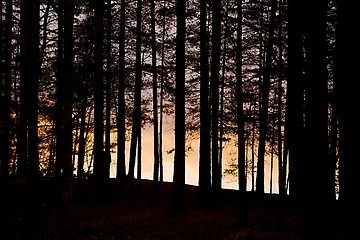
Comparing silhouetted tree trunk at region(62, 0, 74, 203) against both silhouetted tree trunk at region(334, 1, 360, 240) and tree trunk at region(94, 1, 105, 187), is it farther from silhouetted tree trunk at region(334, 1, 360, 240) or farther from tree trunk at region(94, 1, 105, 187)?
silhouetted tree trunk at region(334, 1, 360, 240)

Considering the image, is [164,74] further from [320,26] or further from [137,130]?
[320,26]

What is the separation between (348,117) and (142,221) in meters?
10.3

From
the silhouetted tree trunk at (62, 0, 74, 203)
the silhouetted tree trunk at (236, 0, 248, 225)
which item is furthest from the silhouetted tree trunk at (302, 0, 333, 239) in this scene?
the silhouetted tree trunk at (62, 0, 74, 203)

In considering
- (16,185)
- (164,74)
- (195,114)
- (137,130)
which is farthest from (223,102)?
(16,185)

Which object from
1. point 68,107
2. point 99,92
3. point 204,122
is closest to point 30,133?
point 68,107

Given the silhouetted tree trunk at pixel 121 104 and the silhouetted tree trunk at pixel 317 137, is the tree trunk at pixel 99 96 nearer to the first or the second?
the silhouetted tree trunk at pixel 121 104

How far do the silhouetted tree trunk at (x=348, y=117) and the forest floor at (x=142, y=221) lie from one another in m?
5.60

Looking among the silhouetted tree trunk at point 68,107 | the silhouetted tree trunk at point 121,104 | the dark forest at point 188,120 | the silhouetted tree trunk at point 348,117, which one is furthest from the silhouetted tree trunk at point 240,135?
the silhouetted tree trunk at point 121,104

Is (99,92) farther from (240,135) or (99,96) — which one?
(240,135)

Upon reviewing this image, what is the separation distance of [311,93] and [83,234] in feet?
26.8

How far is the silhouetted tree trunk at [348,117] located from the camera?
4488mm

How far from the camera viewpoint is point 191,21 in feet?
69.9

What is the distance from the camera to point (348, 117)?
463 cm

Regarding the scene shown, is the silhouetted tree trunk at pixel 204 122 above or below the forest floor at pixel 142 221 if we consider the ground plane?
above
